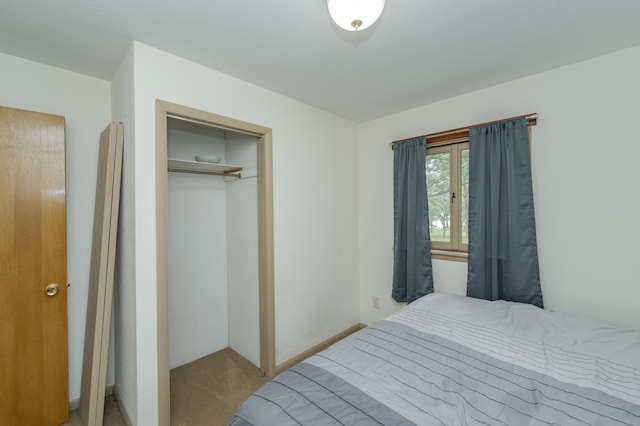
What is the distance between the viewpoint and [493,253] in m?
2.24

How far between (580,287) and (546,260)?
254 mm

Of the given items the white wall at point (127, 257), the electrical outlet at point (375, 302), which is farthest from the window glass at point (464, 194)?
the white wall at point (127, 257)

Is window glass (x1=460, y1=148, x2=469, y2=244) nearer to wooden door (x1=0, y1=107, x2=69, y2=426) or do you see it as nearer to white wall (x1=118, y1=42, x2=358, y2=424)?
white wall (x1=118, y1=42, x2=358, y2=424)

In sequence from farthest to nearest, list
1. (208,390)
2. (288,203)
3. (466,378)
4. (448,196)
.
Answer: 1. (448,196)
2. (288,203)
3. (208,390)
4. (466,378)

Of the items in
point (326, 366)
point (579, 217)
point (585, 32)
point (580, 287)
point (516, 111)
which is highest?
point (585, 32)

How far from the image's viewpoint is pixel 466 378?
121cm

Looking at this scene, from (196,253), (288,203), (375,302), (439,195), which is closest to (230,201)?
(196,253)

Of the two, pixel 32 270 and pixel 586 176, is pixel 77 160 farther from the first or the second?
pixel 586 176

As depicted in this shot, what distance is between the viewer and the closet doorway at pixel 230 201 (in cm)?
175

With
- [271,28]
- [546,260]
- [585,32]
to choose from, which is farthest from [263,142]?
[546,260]

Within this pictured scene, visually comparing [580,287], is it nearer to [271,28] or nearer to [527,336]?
[527,336]

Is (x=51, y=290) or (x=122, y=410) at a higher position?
(x=51, y=290)

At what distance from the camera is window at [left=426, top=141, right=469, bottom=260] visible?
2555mm

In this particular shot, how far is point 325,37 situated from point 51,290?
7.66 feet
